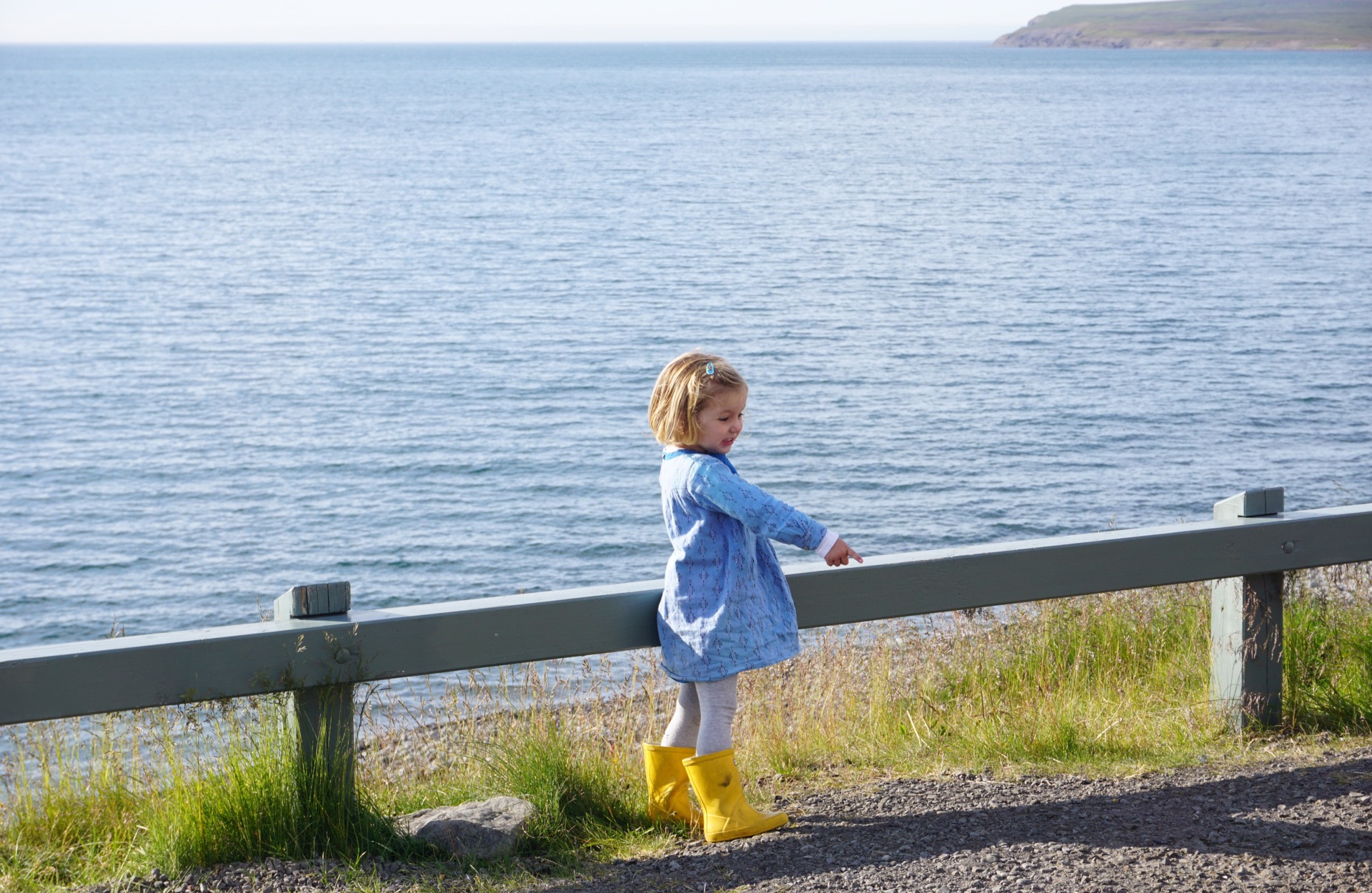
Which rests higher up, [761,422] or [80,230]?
[80,230]

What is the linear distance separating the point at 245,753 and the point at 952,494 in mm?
15199

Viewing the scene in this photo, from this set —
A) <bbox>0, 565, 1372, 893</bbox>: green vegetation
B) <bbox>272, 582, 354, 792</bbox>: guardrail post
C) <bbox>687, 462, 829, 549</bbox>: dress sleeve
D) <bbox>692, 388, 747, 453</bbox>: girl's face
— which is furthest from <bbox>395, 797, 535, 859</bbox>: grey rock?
<bbox>692, 388, 747, 453</bbox>: girl's face

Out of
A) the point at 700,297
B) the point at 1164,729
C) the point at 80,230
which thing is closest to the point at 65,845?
the point at 1164,729

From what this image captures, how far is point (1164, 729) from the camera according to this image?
4.01 metres

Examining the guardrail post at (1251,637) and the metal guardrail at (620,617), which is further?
the guardrail post at (1251,637)

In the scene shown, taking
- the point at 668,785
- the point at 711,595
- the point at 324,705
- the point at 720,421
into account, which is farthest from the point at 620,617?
the point at 324,705

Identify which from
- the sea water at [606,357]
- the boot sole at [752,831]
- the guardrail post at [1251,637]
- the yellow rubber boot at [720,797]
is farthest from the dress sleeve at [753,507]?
the sea water at [606,357]

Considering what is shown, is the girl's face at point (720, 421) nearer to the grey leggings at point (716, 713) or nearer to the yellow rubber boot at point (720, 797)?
the grey leggings at point (716, 713)

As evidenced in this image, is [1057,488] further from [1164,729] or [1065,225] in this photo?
[1065,225]

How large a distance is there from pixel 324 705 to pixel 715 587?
1.03 meters

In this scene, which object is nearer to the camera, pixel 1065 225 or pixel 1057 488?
pixel 1057 488

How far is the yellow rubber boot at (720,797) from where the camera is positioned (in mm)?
3215

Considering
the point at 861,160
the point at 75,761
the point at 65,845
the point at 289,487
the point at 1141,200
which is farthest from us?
the point at 861,160

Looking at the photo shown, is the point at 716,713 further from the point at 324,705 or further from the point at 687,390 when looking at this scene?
the point at 324,705
